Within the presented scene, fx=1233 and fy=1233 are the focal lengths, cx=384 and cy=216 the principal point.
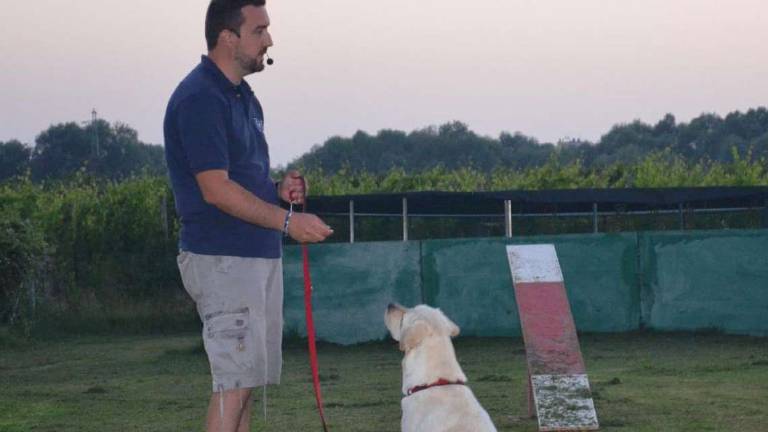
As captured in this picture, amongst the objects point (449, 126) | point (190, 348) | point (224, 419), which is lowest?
point (190, 348)

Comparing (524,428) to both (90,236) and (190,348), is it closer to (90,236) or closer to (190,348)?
(190,348)

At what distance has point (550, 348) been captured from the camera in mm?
8883

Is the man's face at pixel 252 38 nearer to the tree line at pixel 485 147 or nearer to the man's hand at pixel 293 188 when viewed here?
the man's hand at pixel 293 188

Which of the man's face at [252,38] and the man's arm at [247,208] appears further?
the man's face at [252,38]

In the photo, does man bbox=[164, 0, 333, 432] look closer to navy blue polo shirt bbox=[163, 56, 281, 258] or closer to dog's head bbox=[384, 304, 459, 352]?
navy blue polo shirt bbox=[163, 56, 281, 258]

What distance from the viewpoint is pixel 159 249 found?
2436 centimetres

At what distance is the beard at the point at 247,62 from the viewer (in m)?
4.78

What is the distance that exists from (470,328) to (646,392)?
6152 millimetres

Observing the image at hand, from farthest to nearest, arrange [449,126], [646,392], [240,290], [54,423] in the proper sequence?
[449,126] → [646,392] → [54,423] → [240,290]

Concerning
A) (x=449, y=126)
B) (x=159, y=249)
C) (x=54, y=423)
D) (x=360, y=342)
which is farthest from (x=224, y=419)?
(x=449, y=126)

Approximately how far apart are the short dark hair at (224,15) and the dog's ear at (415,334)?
5.57 ft

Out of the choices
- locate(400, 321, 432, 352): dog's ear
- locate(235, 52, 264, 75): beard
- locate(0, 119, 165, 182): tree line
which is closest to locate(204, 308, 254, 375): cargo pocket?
locate(235, 52, 264, 75): beard

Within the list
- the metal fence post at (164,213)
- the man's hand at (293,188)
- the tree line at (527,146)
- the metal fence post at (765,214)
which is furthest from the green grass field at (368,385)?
the tree line at (527,146)

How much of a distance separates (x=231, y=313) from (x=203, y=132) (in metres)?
0.69
